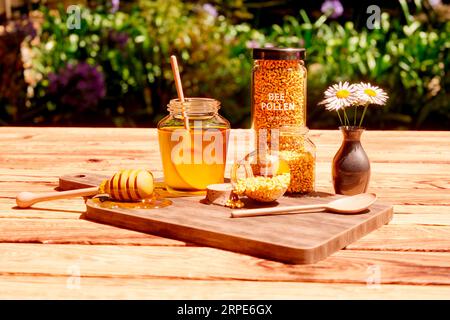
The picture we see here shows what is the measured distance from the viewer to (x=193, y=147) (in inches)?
58.0

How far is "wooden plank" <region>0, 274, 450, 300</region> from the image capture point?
949 millimetres

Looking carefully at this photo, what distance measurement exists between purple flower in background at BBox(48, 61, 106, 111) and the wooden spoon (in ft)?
9.39

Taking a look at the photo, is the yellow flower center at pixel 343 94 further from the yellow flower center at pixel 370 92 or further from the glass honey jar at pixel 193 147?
the glass honey jar at pixel 193 147

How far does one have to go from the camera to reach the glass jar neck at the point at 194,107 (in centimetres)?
149

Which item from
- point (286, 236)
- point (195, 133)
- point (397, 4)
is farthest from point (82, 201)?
point (397, 4)

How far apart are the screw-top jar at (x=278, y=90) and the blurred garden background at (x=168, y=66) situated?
8.33ft

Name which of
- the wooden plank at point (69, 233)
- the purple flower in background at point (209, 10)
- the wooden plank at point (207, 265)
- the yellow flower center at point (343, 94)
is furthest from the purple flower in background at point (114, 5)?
the wooden plank at point (207, 265)

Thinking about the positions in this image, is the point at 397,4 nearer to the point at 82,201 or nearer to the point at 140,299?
the point at 82,201

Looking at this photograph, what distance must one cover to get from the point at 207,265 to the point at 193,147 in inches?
17.2

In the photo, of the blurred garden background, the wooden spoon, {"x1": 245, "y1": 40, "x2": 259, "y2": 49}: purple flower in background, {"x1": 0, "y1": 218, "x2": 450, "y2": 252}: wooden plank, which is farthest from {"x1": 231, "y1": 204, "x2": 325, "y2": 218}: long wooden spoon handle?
{"x1": 245, "y1": 40, "x2": 259, "y2": 49}: purple flower in background

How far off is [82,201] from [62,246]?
12.9 inches

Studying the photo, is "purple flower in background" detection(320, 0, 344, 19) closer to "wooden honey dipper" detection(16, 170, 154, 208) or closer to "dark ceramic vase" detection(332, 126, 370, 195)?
"dark ceramic vase" detection(332, 126, 370, 195)

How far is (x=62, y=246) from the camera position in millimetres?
1168

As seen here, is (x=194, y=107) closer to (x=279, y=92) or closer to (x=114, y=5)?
(x=279, y=92)
